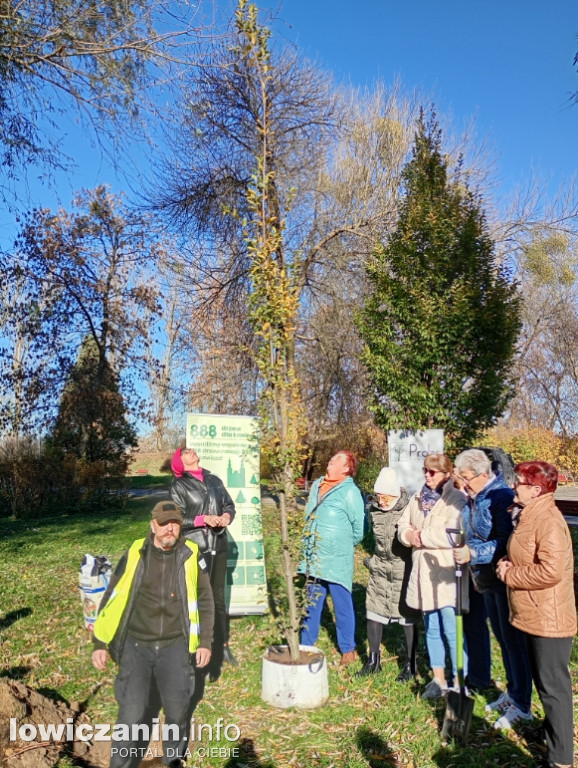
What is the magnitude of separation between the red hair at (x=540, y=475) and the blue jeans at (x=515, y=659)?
1.20m

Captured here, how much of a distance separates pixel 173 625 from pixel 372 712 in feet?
6.88

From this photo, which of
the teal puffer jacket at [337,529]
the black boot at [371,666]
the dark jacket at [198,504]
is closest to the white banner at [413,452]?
the teal puffer jacket at [337,529]

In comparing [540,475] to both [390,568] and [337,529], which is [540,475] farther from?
[337,529]

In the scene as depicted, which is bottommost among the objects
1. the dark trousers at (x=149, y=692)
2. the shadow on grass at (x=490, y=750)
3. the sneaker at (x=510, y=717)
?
the shadow on grass at (x=490, y=750)

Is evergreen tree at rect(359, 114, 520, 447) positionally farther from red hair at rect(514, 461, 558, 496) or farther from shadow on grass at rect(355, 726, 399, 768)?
shadow on grass at rect(355, 726, 399, 768)

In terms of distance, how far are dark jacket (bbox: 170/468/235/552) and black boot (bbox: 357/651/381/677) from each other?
1658 mm

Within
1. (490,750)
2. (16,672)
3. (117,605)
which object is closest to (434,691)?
(490,750)

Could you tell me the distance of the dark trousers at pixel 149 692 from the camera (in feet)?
12.0

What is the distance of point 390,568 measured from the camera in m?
5.86

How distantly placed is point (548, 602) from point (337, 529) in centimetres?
226

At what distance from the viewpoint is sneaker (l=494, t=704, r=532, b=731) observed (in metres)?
4.70

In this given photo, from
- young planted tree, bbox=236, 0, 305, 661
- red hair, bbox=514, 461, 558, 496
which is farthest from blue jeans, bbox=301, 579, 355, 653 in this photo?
red hair, bbox=514, 461, 558, 496

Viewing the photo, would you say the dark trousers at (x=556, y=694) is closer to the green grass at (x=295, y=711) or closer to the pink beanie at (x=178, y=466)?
the green grass at (x=295, y=711)

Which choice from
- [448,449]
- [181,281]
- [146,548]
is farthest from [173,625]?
[181,281]
